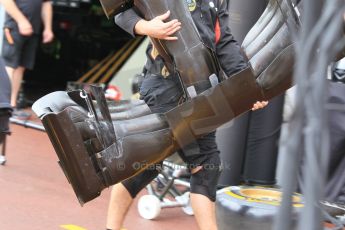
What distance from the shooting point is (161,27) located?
3730 millimetres

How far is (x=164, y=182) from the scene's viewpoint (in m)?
6.00

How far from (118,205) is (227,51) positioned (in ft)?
4.04

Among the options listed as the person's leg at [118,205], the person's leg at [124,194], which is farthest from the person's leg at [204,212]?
the person's leg at [118,205]

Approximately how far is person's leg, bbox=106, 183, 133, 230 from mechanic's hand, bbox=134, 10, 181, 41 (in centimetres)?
108

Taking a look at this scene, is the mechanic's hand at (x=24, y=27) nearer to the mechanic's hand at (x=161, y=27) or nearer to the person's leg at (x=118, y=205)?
the person's leg at (x=118, y=205)

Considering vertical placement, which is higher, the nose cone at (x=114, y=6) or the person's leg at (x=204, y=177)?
the nose cone at (x=114, y=6)

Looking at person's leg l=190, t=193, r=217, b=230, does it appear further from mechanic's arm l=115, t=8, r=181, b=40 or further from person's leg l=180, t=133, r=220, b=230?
mechanic's arm l=115, t=8, r=181, b=40

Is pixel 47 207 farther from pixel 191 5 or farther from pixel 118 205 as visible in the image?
pixel 191 5

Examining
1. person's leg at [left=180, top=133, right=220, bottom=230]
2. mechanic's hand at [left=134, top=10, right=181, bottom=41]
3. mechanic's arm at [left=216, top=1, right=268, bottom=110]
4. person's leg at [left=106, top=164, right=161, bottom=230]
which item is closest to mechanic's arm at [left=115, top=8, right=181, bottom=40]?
mechanic's hand at [left=134, top=10, right=181, bottom=41]

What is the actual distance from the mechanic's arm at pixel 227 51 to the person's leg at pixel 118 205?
3.43ft

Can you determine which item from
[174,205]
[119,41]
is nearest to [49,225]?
[174,205]

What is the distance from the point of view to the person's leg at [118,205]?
430cm

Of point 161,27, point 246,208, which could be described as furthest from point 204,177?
point 161,27

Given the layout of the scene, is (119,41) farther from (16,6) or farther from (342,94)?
(342,94)
